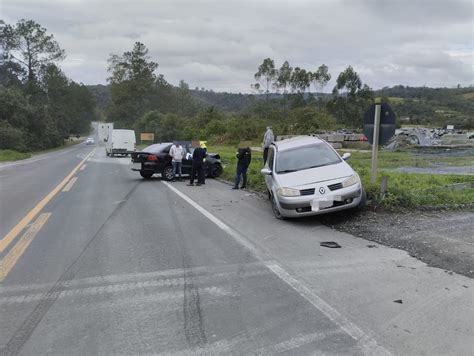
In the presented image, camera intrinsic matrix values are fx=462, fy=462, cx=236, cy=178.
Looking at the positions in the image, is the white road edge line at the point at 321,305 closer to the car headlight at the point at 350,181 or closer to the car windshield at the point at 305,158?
the car headlight at the point at 350,181

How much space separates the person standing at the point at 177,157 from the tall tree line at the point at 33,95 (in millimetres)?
45251

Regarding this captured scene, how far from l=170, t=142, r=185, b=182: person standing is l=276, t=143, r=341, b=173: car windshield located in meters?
7.73

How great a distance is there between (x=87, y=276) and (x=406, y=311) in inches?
145

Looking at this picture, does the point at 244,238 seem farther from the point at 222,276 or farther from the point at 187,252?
the point at 222,276

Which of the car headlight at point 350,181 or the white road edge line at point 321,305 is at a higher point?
the car headlight at point 350,181

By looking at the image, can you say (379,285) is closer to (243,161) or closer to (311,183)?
(311,183)

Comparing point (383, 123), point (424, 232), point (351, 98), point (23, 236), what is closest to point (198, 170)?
point (383, 123)

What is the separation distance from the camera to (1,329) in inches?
164

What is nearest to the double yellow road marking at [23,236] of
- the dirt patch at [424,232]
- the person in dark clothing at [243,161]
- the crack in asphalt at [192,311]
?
the crack in asphalt at [192,311]

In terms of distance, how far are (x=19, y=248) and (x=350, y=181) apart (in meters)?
Answer: 6.01

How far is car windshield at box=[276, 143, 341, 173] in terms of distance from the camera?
10.1 metres

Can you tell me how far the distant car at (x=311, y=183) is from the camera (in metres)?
8.77

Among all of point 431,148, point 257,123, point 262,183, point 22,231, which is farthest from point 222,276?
point 257,123

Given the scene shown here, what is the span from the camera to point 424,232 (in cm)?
772
